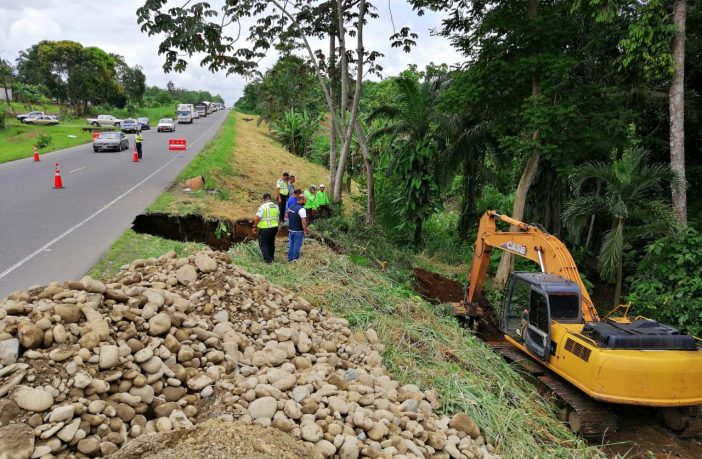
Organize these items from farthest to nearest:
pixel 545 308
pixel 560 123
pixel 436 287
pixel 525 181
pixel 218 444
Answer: pixel 525 181
pixel 436 287
pixel 560 123
pixel 545 308
pixel 218 444

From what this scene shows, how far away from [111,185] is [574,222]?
15.0 meters

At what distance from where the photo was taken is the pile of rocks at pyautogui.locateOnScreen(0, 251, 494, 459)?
4410 millimetres

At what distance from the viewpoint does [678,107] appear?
11.5m

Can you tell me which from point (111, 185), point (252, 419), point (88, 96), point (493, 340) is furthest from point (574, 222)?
point (88, 96)

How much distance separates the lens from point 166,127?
43094mm

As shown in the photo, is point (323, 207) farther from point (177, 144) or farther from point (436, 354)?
point (177, 144)

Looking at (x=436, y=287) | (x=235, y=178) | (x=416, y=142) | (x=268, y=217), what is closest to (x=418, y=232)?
(x=416, y=142)

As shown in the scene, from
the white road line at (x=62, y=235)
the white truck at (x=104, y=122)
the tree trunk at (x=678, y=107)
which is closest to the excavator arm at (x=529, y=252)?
the tree trunk at (x=678, y=107)

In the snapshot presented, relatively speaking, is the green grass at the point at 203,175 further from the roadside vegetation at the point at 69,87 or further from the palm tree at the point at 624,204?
the roadside vegetation at the point at 69,87

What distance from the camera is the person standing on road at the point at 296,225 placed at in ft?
32.6

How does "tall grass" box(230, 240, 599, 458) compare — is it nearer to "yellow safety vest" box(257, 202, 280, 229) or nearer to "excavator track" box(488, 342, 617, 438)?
"excavator track" box(488, 342, 617, 438)

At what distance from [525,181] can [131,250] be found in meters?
10.7

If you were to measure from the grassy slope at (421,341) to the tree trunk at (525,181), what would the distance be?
12.6 ft

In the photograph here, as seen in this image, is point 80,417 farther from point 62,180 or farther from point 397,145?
point 62,180
